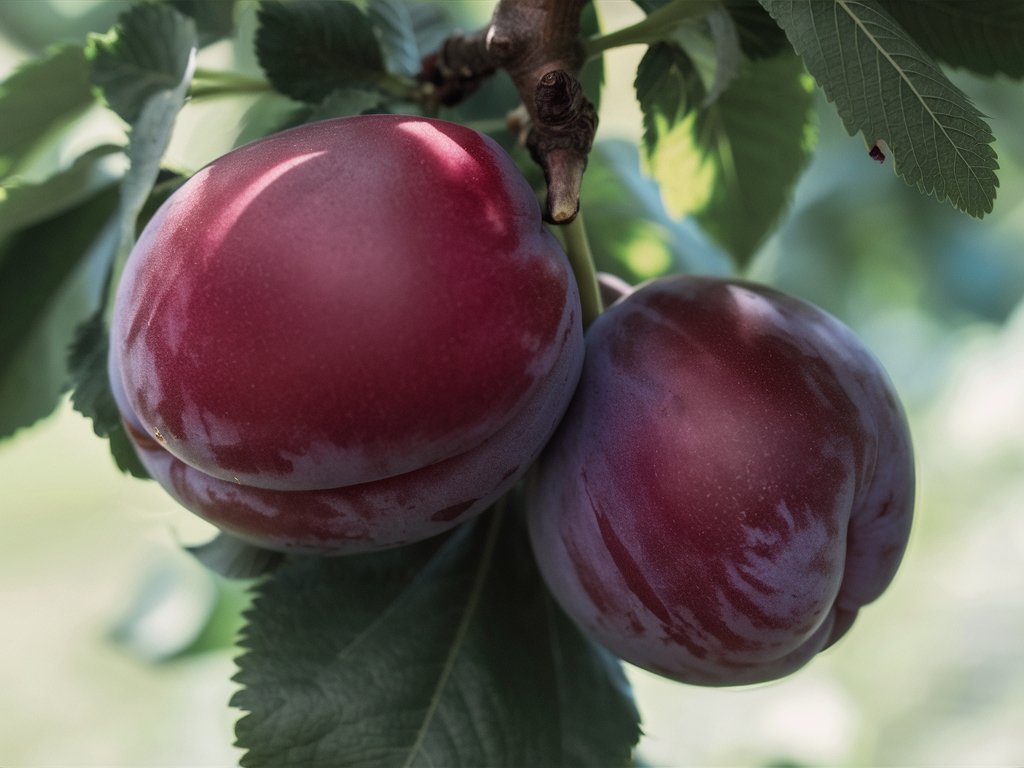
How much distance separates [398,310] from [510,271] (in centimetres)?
8

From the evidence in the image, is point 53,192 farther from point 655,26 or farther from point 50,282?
point 655,26

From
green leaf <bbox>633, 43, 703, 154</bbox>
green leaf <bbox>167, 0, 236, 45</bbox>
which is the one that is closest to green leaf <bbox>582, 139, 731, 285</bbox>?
green leaf <bbox>633, 43, 703, 154</bbox>

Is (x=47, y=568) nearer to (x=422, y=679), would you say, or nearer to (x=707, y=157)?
(x=422, y=679)

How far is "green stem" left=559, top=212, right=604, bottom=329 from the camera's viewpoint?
2.54 ft

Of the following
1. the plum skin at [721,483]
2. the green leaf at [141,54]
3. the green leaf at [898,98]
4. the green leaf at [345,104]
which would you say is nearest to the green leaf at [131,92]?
the green leaf at [141,54]

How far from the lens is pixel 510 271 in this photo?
560 millimetres

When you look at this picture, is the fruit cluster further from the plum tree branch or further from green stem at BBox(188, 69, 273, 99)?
green stem at BBox(188, 69, 273, 99)

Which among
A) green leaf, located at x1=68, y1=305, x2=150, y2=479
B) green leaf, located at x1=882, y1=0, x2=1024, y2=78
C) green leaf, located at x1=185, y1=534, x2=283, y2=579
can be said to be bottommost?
green leaf, located at x1=185, y1=534, x2=283, y2=579

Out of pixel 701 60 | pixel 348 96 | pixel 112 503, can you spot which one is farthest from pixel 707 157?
pixel 112 503

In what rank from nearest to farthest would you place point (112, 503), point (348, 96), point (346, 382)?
point (346, 382) < point (348, 96) < point (112, 503)

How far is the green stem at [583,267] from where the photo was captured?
2.54 ft

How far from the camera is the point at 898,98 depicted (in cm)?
59

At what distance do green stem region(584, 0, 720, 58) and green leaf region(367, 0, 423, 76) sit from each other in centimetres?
22

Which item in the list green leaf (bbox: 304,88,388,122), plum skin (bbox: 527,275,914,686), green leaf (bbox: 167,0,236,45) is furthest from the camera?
green leaf (bbox: 167,0,236,45)
